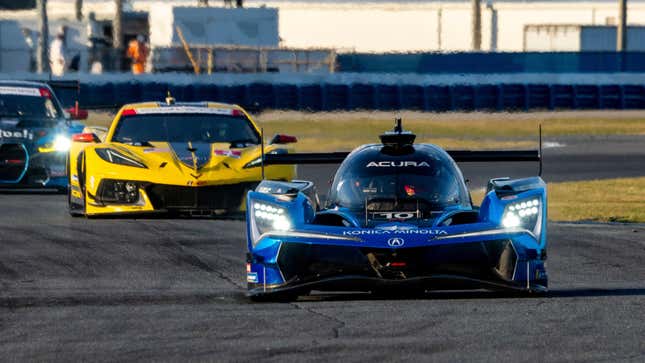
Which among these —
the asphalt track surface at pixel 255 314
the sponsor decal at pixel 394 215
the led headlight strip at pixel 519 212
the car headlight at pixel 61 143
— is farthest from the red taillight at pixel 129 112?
the led headlight strip at pixel 519 212

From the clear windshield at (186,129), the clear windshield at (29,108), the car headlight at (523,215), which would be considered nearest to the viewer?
the car headlight at (523,215)

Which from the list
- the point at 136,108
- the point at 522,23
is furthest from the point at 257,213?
the point at 522,23

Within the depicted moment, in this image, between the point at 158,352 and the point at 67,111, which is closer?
the point at 158,352

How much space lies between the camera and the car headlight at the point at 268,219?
10664 mm

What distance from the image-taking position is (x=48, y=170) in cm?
2006

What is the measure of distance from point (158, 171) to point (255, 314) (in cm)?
704

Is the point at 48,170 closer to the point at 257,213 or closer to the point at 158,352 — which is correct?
the point at 257,213

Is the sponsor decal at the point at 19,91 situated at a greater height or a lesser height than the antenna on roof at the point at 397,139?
lesser

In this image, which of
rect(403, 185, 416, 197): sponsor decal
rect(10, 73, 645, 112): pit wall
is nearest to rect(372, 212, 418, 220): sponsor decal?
rect(403, 185, 416, 197): sponsor decal

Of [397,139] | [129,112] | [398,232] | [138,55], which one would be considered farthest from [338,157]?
[138,55]

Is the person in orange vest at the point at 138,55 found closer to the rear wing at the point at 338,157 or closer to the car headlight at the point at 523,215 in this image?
the rear wing at the point at 338,157

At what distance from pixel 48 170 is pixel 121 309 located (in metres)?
10.4

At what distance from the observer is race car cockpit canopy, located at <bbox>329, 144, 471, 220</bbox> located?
11.3 meters

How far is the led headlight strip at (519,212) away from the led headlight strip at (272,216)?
1412mm
